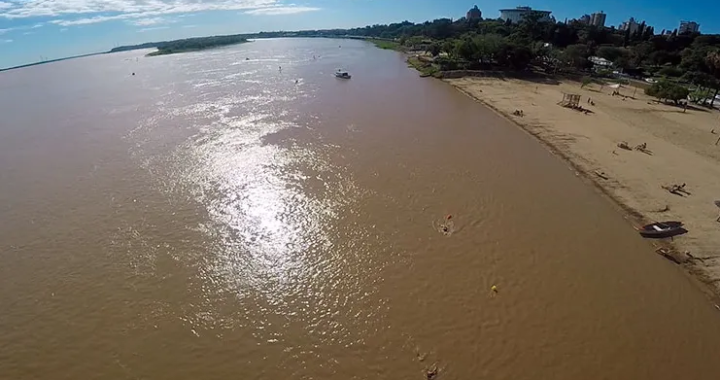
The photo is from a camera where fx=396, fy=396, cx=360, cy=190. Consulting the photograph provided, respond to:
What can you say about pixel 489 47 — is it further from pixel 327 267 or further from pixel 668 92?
pixel 327 267

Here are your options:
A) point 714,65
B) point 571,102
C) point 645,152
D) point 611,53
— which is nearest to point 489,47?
point 571,102

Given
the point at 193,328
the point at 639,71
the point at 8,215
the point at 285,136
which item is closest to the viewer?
the point at 193,328

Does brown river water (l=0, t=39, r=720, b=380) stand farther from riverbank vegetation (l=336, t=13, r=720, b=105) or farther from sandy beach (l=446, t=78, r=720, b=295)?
riverbank vegetation (l=336, t=13, r=720, b=105)

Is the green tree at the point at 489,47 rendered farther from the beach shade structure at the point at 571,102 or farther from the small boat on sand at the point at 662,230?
the small boat on sand at the point at 662,230

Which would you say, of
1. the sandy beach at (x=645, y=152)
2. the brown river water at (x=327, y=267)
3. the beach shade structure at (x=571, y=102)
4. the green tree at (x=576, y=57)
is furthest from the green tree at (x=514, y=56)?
the brown river water at (x=327, y=267)

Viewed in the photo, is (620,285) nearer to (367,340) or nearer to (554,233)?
(554,233)

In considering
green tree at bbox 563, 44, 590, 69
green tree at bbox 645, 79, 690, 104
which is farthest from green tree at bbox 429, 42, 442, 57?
green tree at bbox 645, 79, 690, 104

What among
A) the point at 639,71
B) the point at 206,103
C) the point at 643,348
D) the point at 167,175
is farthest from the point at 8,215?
the point at 639,71
